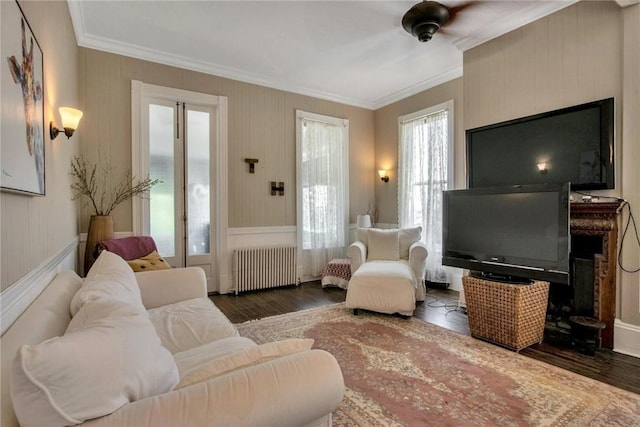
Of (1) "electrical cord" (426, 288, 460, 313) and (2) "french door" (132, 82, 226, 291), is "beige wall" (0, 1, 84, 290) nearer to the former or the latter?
(2) "french door" (132, 82, 226, 291)

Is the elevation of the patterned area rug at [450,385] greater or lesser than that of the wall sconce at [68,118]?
lesser

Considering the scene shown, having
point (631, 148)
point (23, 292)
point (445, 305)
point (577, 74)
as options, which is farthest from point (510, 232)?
point (23, 292)

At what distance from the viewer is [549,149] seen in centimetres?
284

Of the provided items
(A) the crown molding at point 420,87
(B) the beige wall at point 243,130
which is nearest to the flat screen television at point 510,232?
(A) the crown molding at point 420,87

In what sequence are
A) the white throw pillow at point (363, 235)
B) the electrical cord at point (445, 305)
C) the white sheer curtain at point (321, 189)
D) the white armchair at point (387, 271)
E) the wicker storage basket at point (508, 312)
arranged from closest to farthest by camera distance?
the wicker storage basket at point (508, 312) < the white armchair at point (387, 271) < the electrical cord at point (445, 305) < the white throw pillow at point (363, 235) < the white sheer curtain at point (321, 189)

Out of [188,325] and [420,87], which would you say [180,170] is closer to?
[188,325]

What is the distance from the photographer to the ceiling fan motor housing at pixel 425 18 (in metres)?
2.75

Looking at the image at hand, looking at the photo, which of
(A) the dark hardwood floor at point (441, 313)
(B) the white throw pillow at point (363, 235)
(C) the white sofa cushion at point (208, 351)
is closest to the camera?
(C) the white sofa cushion at point (208, 351)

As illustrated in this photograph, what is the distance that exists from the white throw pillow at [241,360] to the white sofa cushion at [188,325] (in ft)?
2.29

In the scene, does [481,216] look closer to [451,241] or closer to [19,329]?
[451,241]

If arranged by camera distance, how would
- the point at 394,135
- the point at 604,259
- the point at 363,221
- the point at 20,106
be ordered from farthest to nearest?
the point at 394,135
the point at 363,221
the point at 604,259
the point at 20,106

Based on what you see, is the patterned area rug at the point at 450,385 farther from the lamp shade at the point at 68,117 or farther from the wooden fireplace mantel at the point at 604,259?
the lamp shade at the point at 68,117

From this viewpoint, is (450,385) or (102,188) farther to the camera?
(102,188)

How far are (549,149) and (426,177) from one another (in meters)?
1.81
